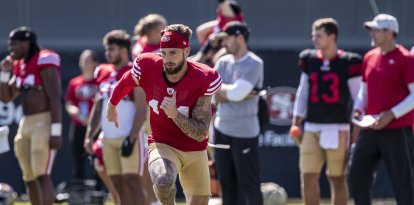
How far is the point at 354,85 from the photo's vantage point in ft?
38.5

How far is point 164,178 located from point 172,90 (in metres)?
0.73

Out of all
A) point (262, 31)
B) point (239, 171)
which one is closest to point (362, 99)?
point (239, 171)

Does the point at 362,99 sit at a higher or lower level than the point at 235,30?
lower

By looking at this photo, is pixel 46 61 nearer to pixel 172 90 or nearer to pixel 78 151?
pixel 172 90

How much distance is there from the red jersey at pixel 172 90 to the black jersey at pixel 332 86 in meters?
2.51

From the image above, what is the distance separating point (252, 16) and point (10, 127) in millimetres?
3841

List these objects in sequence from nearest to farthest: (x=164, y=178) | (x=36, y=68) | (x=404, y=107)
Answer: (x=164, y=178) → (x=404, y=107) → (x=36, y=68)

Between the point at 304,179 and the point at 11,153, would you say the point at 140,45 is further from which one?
the point at 11,153

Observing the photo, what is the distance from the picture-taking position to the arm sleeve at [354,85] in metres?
11.7

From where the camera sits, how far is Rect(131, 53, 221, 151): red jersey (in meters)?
9.26

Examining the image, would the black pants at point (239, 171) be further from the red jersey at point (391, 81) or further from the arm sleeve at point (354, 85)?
the red jersey at point (391, 81)

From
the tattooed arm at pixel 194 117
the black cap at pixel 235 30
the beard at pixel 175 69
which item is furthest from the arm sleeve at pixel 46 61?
the tattooed arm at pixel 194 117

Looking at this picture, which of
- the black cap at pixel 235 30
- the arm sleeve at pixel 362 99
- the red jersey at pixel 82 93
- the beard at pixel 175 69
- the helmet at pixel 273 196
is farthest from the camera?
the red jersey at pixel 82 93

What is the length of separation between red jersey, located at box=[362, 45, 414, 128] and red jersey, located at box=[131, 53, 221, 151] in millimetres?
2270
